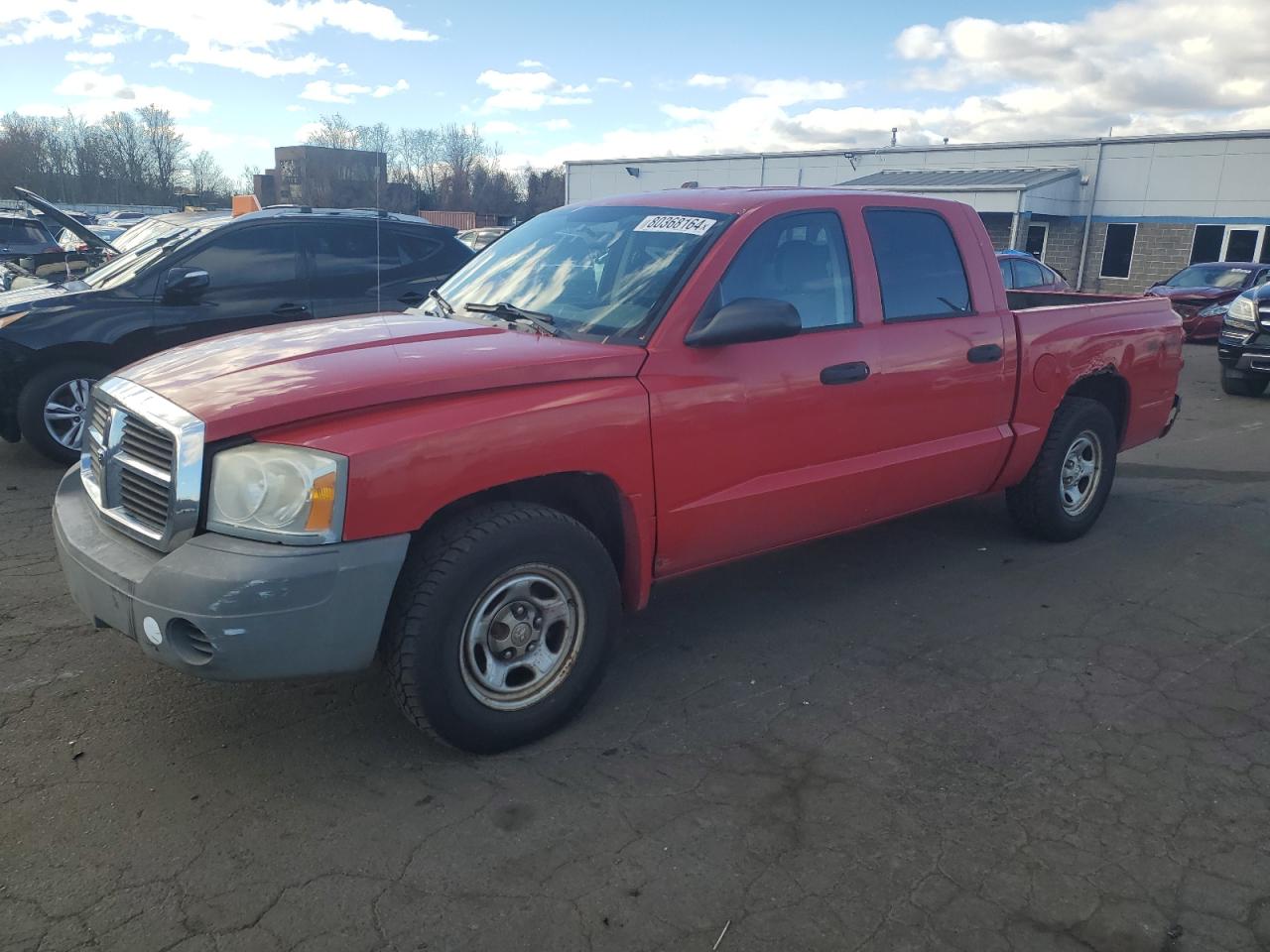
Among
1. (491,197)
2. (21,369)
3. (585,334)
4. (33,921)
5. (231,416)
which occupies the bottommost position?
(33,921)

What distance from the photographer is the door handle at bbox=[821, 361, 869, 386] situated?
4031 millimetres

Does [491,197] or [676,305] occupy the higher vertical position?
[491,197]

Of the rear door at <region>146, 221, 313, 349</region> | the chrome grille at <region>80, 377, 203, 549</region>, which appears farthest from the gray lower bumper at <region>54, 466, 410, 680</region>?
the rear door at <region>146, 221, 313, 349</region>

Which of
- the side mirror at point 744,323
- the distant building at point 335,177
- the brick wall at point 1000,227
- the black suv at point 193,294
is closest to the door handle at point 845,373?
the side mirror at point 744,323

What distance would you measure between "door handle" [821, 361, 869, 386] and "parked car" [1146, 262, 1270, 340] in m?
15.3

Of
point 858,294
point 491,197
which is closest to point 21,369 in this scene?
point 858,294

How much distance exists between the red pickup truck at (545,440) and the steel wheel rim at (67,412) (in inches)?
144

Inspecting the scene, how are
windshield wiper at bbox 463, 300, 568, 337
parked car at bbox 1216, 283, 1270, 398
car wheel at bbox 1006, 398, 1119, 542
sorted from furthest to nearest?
1. parked car at bbox 1216, 283, 1270, 398
2. car wheel at bbox 1006, 398, 1119, 542
3. windshield wiper at bbox 463, 300, 568, 337

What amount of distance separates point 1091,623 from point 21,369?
697 centimetres

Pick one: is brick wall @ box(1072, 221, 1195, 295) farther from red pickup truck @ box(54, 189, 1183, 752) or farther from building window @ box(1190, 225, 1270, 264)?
red pickup truck @ box(54, 189, 1183, 752)

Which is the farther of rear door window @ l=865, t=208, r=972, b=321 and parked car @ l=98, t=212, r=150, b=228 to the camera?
parked car @ l=98, t=212, r=150, b=228

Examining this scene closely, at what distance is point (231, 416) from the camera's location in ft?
9.40

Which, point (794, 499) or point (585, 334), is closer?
point (585, 334)

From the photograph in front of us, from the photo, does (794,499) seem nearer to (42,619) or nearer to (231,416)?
(231,416)
